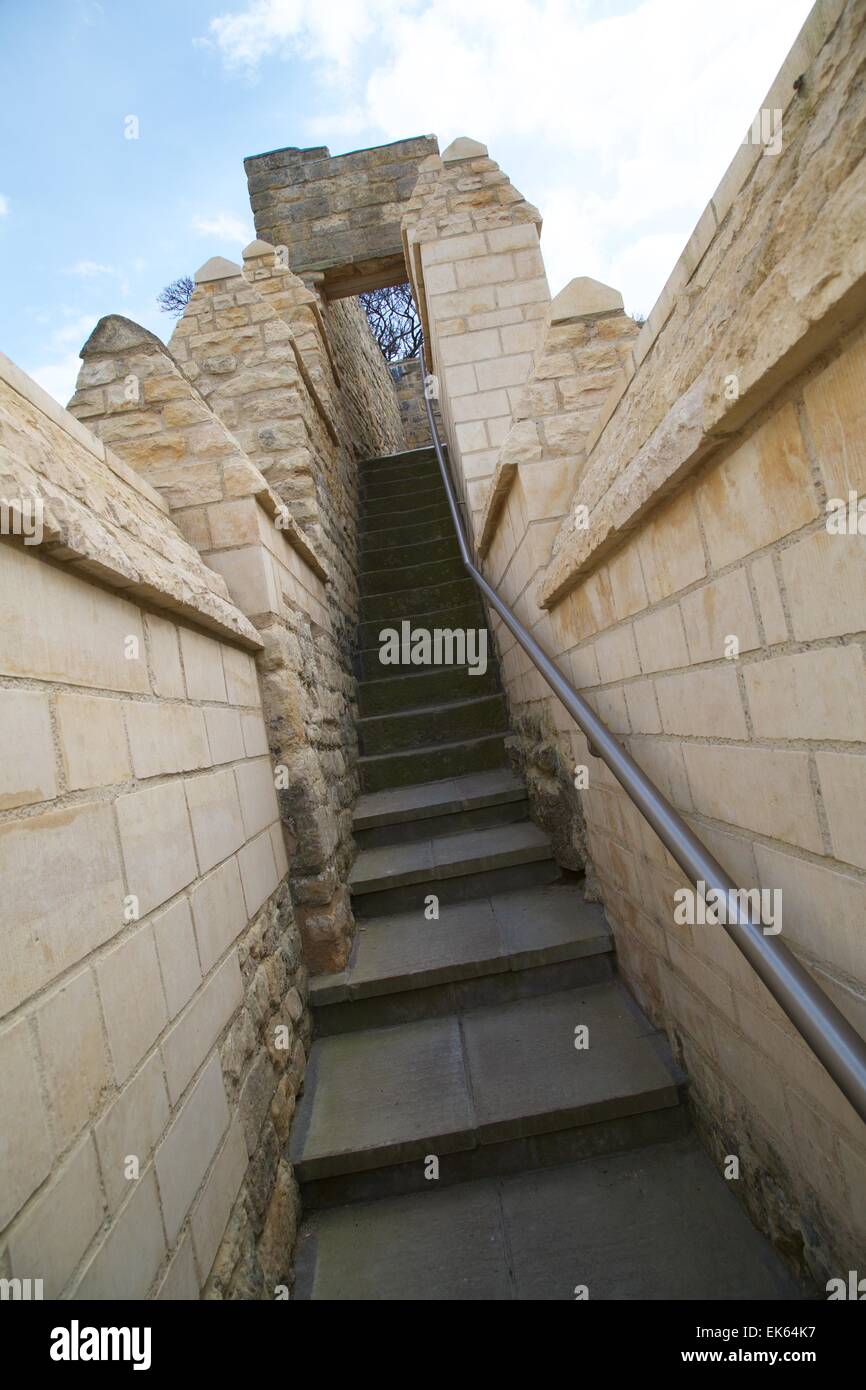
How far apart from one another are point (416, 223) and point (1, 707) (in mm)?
4724

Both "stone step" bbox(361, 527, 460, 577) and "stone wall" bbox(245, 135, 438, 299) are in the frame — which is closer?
"stone step" bbox(361, 527, 460, 577)

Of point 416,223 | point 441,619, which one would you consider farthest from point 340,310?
point 441,619

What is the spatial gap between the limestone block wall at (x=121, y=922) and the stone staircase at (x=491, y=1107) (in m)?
0.27

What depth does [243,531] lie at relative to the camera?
256 cm

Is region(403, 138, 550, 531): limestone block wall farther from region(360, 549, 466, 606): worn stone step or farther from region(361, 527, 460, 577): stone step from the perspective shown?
region(361, 527, 460, 577): stone step

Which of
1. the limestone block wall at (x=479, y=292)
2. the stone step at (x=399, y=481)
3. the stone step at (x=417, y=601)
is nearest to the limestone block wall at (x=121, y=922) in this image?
the limestone block wall at (x=479, y=292)

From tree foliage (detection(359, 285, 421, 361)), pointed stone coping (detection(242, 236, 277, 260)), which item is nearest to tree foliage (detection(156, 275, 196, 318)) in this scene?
tree foliage (detection(359, 285, 421, 361))

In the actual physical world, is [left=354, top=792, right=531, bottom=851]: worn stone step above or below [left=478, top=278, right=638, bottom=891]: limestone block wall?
below

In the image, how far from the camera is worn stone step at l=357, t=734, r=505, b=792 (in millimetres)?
4250

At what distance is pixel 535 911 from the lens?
2.94 m

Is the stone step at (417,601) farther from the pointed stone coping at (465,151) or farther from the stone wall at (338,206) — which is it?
the stone wall at (338,206)

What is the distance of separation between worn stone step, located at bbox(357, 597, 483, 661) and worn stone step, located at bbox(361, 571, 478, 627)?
90 mm

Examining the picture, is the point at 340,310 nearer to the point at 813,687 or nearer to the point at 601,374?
the point at 601,374
